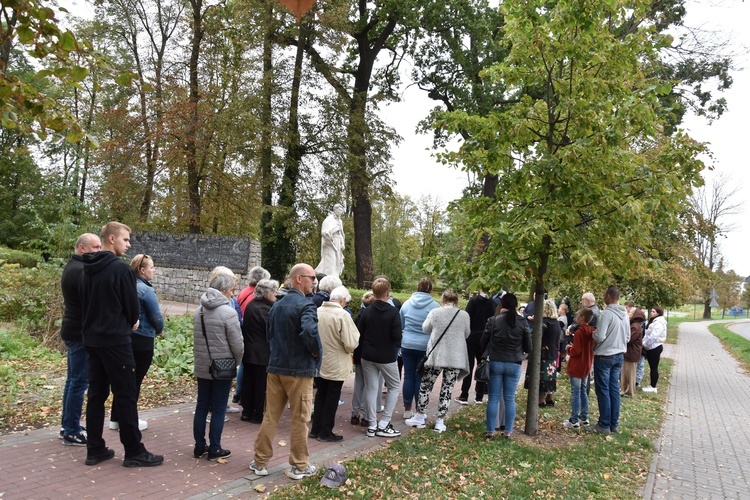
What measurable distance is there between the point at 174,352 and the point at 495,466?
20.0 ft

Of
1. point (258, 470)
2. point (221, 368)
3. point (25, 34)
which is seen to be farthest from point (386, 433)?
point (25, 34)

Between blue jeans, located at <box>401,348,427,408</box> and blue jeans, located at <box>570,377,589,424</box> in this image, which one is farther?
blue jeans, located at <box>570,377,589,424</box>

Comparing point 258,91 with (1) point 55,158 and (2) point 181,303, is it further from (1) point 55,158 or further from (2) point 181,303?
(1) point 55,158

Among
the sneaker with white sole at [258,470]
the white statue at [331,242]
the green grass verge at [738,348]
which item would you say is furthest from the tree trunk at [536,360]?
the green grass verge at [738,348]

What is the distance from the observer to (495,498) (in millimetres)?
4965

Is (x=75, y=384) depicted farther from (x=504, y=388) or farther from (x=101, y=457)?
(x=504, y=388)

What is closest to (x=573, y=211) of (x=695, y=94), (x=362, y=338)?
(x=362, y=338)

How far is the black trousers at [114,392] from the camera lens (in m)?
4.73

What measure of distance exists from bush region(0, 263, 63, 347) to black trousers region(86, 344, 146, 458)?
19.4ft

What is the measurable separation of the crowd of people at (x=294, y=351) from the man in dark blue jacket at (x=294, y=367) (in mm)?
10

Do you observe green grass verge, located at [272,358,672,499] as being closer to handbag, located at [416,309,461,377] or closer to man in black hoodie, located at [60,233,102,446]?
handbag, located at [416,309,461,377]

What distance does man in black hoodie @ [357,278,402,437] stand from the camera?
21.8 feet

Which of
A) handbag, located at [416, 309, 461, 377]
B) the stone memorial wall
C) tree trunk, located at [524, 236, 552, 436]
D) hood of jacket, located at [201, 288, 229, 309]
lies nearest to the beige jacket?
hood of jacket, located at [201, 288, 229, 309]

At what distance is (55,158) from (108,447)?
3684cm
